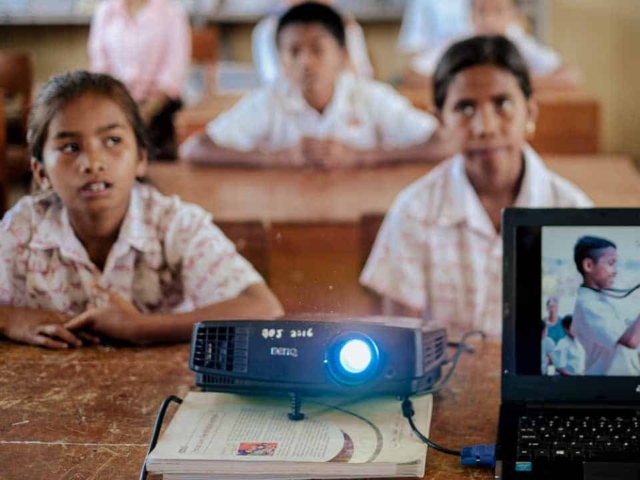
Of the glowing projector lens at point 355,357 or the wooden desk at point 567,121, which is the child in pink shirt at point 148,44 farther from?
the glowing projector lens at point 355,357

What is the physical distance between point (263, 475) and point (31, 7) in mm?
5141

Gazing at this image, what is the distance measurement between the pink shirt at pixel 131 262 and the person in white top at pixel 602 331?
592 mm

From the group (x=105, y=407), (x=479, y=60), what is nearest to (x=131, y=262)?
(x=105, y=407)

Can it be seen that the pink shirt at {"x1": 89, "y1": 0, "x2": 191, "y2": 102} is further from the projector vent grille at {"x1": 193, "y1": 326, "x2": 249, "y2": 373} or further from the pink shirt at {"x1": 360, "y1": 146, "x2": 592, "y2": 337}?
the projector vent grille at {"x1": 193, "y1": 326, "x2": 249, "y2": 373}

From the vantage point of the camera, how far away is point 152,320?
1582mm

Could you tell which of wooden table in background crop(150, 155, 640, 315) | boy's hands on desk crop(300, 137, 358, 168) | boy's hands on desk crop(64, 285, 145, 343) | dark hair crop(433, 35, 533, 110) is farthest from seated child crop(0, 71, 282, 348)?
boy's hands on desk crop(300, 137, 358, 168)

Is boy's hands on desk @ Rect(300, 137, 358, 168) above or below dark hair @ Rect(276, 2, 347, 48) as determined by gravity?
below

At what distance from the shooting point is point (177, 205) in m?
1.78

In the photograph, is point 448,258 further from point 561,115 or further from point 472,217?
point 561,115

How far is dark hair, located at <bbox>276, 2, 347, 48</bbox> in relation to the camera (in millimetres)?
3410

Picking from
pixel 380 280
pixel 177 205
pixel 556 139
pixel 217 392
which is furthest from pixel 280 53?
pixel 217 392

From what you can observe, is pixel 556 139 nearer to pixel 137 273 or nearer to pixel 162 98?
pixel 162 98

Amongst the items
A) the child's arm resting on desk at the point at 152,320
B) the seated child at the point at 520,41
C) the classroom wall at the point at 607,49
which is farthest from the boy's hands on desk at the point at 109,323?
the classroom wall at the point at 607,49

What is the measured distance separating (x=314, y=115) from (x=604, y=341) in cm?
228
